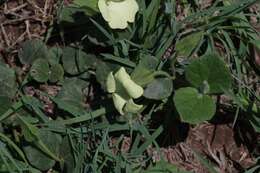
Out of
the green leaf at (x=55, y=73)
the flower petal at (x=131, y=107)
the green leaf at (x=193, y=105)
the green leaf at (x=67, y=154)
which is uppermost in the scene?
the green leaf at (x=55, y=73)

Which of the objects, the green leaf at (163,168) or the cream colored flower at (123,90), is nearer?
the cream colored flower at (123,90)

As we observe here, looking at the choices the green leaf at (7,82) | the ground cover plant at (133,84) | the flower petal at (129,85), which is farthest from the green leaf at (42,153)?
the flower petal at (129,85)

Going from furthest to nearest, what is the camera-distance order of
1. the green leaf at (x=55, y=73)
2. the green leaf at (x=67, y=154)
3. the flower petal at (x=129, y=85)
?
the green leaf at (x=55, y=73)
the green leaf at (x=67, y=154)
the flower petal at (x=129, y=85)

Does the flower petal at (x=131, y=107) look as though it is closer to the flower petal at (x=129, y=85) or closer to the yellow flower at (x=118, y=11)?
the flower petal at (x=129, y=85)

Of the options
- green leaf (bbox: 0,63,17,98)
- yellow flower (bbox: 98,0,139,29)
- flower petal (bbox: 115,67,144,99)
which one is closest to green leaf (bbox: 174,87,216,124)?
flower petal (bbox: 115,67,144,99)

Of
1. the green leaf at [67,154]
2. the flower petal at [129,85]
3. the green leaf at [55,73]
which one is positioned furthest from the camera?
the green leaf at [55,73]

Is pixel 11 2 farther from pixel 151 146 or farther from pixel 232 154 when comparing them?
pixel 232 154

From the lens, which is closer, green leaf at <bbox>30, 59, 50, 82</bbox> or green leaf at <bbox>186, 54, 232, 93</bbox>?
green leaf at <bbox>186, 54, 232, 93</bbox>

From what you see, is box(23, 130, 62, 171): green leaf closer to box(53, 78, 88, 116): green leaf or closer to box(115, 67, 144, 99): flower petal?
box(53, 78, 88, 116): green leaf
